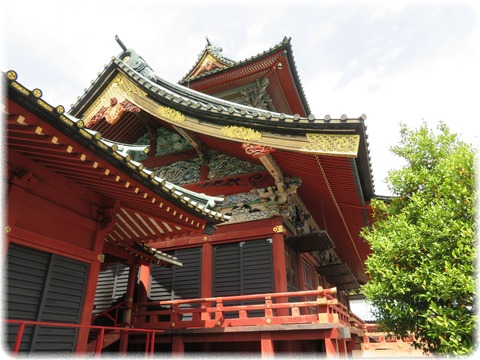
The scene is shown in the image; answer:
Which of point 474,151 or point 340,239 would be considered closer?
point 474,151

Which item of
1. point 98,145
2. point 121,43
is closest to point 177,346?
point 98,145

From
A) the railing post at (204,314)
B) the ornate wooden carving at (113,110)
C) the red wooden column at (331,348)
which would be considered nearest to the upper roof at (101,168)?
the railing post at (204,314)

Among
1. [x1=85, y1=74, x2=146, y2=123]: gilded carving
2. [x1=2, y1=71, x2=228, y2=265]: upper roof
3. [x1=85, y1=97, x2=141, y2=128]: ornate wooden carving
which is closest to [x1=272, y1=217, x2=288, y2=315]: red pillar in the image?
[x1=2, y1=71, x2=228, y2=265]: upper roof

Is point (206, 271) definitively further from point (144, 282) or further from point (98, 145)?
point (98, 145)

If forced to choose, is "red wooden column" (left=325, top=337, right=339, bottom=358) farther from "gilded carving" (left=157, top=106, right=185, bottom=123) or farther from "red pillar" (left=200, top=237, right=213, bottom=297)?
"gilded carving" (left=157, top=106, right=185, bottom=123)

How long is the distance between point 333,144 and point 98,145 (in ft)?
15.3

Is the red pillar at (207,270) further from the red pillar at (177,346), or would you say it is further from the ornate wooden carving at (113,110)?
the ornate wooden carving at (113,110)

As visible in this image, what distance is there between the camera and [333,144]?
704cm

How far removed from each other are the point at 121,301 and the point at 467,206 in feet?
28.5

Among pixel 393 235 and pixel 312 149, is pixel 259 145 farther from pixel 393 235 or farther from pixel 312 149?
pixel 393 235

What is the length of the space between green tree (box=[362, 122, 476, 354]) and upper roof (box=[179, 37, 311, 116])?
5.95m

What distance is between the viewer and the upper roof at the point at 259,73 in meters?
11.3

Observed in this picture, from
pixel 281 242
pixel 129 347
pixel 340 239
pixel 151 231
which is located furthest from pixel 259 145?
pixel 340 239

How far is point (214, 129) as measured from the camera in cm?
877
